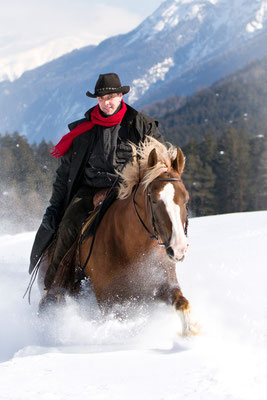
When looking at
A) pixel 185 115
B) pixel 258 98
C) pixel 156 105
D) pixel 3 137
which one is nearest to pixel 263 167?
pixel 3 137

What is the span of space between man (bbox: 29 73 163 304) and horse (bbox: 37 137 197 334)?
292 mm

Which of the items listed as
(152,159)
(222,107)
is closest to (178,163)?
(152,159)

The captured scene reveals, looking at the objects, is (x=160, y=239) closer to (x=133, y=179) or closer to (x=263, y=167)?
(x=133, y=179)

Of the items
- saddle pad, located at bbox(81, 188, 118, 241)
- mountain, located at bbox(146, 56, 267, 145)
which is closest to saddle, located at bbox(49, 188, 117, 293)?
saddle pad, located at bbox(81, 188, 118, 241)

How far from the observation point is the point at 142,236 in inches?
158

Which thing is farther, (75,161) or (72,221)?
(75,161)

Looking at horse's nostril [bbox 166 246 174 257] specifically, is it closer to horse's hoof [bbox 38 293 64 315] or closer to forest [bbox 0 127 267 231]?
horse's hoof [bbox 38 293 64 315]

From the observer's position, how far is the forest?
42031 mm

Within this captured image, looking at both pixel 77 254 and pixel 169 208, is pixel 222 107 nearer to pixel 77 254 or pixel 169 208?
pixel 77 254

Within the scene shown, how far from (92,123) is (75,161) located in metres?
0.46

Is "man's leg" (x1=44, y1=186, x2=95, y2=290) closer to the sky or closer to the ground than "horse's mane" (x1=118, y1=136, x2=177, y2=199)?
closer to the ground

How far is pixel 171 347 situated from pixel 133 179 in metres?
1.53

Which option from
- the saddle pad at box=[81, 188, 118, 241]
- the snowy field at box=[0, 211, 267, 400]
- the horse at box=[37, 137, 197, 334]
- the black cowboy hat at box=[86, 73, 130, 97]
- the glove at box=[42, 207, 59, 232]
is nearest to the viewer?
the snowy field at box=[0, 211, 267, 400]

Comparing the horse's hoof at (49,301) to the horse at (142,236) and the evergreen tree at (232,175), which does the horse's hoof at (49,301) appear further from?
the evergreen tree at (232,175)
